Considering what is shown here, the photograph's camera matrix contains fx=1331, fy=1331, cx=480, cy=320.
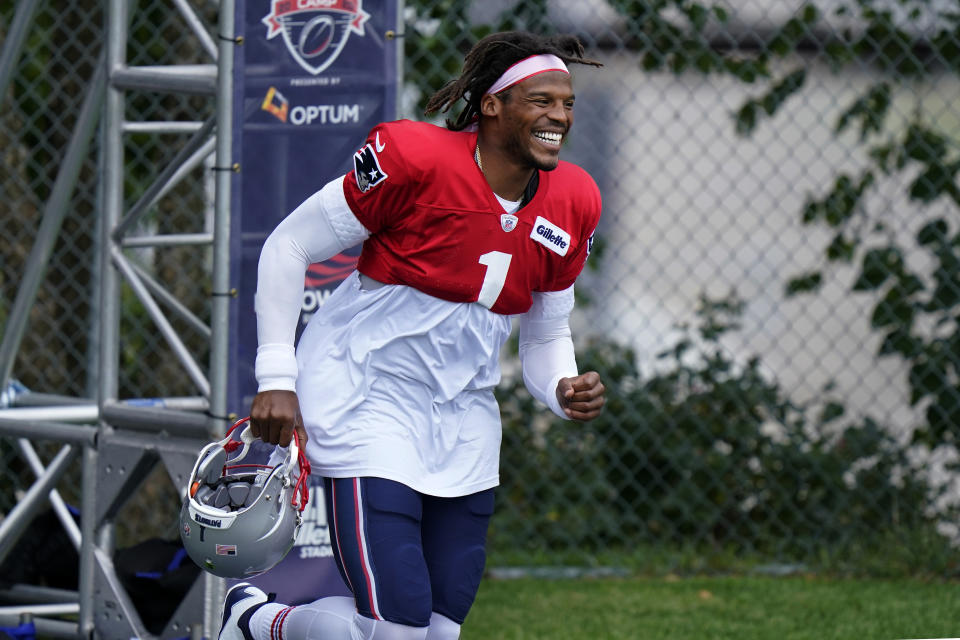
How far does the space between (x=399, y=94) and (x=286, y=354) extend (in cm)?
121

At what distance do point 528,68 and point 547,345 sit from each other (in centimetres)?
73

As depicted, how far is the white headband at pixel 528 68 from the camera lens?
293 cm

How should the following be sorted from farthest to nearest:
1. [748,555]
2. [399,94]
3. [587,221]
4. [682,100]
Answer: [682,100] → [748,555] → [399,94] → [587,221]

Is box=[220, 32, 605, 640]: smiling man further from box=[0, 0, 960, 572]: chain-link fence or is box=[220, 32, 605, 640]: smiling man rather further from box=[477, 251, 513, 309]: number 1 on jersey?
box=[0, 0, 960, 572]: chain-link fence

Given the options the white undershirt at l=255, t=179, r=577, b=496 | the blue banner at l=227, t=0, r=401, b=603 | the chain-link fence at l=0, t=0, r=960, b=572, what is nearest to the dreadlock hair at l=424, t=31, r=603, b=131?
the white undershirt at l=255, t=179, r=577, b=496

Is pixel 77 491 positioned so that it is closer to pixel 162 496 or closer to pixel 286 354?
pixel 162 496

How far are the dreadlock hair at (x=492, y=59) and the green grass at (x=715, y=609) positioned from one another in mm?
2147

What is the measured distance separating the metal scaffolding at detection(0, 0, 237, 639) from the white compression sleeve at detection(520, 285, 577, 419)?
0.93 metres

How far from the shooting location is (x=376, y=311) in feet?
9.81

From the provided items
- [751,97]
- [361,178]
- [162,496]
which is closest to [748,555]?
[751,97]

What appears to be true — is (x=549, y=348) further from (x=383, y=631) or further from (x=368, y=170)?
(x=383, y=631)

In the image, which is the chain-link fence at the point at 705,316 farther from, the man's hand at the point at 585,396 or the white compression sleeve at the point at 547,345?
the man's hand at the point at 585,396

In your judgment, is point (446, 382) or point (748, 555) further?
point (748, 555)

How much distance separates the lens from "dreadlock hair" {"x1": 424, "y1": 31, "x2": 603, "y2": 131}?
9.72ft
